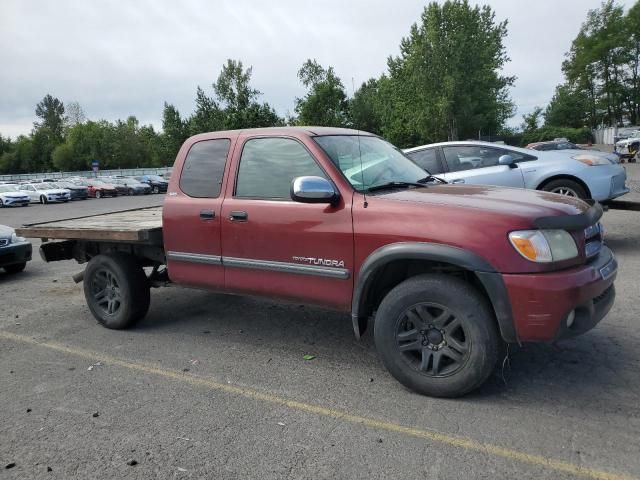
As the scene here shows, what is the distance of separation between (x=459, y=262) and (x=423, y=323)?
504 mm

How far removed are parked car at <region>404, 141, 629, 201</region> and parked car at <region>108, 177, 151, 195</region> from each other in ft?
114

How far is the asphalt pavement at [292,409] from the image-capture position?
283cm

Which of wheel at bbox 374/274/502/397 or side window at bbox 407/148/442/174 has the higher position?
side window at bbox 407/148/442/174

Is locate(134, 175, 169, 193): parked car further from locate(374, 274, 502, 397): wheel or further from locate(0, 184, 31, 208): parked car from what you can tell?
locate(374, 274, 502, 397): wheel

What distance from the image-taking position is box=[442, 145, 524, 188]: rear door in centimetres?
805

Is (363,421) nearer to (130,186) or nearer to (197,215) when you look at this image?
(197,215)

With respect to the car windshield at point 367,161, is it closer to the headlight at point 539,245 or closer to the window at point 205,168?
the window at point 205,168

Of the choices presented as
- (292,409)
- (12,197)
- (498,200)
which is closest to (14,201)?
(12,197)

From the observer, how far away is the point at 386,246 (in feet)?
11.7

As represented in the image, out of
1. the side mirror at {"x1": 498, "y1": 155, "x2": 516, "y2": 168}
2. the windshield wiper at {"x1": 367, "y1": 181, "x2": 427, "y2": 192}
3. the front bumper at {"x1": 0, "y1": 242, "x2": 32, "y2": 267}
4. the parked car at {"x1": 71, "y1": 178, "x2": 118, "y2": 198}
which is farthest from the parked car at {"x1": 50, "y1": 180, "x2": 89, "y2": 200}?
the windshield wiper at {"x1": 367, "y1": 181, "x2": 427, "y2": 192}

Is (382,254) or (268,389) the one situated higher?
(382,254)

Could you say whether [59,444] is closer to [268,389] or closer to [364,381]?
[268,389]

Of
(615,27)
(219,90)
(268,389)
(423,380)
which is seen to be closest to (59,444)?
(268,389)

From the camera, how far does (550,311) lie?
3113mm
